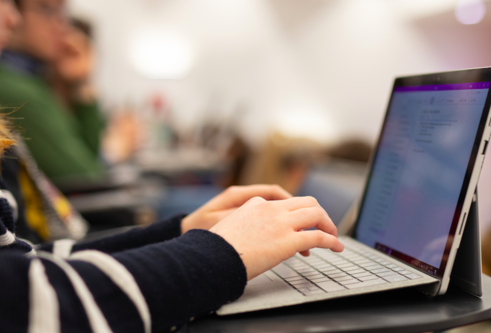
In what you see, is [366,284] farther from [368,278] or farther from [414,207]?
[414,207]

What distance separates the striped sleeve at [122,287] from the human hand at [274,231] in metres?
0.02

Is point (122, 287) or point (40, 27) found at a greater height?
point (40, 27)

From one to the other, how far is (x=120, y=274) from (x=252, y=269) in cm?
13

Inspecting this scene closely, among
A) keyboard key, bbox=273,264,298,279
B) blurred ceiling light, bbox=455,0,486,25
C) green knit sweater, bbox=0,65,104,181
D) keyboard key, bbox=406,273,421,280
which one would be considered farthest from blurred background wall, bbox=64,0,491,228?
green knit sweater, bbox=0,65,104,181

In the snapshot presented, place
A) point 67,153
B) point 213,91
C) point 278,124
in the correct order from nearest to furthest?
point 67,153 < point 278,124 < point 213,91

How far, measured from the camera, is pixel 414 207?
477 mm

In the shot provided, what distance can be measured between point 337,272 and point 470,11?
0.99 m

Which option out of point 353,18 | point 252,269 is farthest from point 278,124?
point 252,269

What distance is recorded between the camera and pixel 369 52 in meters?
1.73

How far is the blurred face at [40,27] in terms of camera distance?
132 cm

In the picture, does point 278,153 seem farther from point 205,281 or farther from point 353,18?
point 205,281


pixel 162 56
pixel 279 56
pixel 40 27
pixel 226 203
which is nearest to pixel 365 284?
pixel 226 203

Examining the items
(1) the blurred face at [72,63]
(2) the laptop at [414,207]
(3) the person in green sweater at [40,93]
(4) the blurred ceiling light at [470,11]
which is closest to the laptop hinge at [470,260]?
(2) the laptop at [414,207]

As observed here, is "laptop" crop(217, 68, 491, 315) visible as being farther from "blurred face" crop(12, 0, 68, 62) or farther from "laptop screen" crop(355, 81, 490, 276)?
"blurred face" crop(12, 0, 68, 62)
